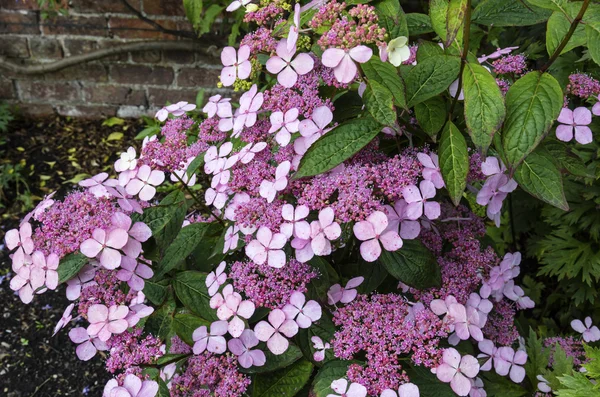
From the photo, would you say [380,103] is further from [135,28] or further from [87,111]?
[87,111]

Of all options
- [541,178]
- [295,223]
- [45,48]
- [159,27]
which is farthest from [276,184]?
[45,48]

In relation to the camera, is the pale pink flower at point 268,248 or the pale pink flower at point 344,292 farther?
the pale pink flower at point 344,292

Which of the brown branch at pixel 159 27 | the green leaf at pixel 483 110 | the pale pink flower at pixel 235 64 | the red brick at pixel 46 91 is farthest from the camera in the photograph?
the red brick at pixel 46 91

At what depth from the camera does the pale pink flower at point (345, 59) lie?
801 millimetres

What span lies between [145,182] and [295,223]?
337 mm

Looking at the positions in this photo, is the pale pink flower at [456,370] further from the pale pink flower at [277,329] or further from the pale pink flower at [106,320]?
the pale pink flower at [106,320]

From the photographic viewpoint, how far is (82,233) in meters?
0.93

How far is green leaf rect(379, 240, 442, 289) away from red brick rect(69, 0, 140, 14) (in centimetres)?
230

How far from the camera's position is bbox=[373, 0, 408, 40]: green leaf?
0.91 m

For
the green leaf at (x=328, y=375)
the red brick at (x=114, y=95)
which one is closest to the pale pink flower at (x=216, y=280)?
the green leaf at (x=328, y=375)

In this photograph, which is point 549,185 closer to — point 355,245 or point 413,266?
point 413,266

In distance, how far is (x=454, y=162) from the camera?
83 centimetres

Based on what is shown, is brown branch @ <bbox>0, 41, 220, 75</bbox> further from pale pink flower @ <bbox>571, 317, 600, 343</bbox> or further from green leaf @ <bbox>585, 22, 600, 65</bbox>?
green leaf @ <bbox>585, 22, 600, 65</bbox>

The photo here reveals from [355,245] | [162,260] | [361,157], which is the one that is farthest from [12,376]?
[361,157]
